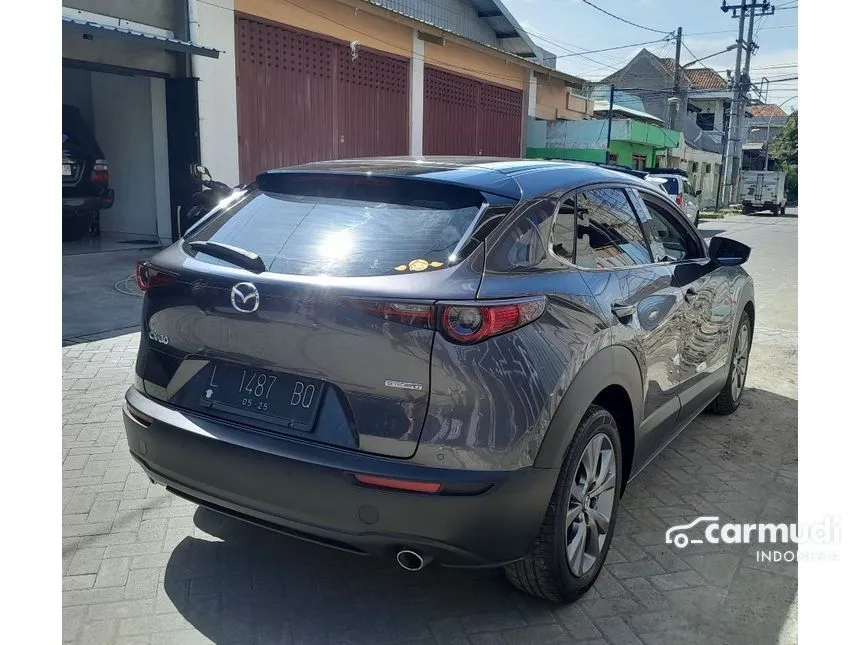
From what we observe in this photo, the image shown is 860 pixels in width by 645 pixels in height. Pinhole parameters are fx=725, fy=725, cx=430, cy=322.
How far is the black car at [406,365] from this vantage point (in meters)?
2.31

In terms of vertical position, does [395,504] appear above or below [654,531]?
above

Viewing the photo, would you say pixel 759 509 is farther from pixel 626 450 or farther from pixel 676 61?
pixel 676 61

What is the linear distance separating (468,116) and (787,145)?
47456 mm

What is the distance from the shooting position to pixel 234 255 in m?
2.65

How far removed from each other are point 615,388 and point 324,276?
131 centimetres

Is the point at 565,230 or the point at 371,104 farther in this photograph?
the point at 371,104

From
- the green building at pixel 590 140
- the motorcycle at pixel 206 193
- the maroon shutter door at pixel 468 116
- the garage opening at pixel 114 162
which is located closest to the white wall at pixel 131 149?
the garage opening at pixel 114 162

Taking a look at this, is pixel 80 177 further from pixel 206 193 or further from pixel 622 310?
pixel 622 310

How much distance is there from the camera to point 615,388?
2979mm

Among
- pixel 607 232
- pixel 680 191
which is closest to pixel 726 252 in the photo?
pixel 607 232

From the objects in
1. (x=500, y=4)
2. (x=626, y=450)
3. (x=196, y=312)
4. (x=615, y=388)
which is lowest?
(x=626, y=450)

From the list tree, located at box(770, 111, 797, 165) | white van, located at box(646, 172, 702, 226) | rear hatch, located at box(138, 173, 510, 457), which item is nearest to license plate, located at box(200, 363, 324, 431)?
rear hatch, located at box(138, 173, 510, 457)

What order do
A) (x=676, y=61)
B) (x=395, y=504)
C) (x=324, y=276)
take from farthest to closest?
(x=676, y=61)
(x=324, y=276)
(x=395, y=504)
